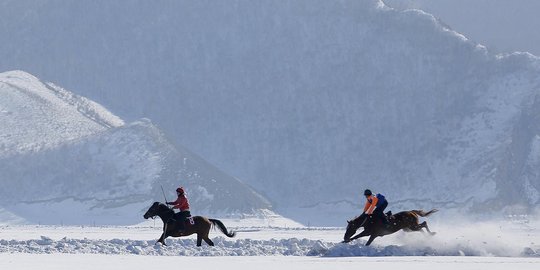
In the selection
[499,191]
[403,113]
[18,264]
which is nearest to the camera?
[18,264]

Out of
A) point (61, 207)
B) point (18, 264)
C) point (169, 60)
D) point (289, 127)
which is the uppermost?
point (169, 60)

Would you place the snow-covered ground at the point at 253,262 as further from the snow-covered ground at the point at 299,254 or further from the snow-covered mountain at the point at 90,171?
the snow-covered mountain at the point at 90,171

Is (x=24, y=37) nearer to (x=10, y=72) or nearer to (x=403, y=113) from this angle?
(x=10, y=72)

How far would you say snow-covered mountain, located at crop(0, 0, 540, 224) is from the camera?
136500 millimetres

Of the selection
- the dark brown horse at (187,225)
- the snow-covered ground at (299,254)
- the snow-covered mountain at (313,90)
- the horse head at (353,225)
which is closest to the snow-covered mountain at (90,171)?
the snow-covered mountain at (313,90)

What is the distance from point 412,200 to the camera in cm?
13325

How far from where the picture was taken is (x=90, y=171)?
127875 mm

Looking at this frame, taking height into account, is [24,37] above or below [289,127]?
above

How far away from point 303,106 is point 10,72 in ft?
114

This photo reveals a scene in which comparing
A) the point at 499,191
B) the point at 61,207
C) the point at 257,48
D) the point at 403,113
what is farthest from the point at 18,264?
the point at 257,48

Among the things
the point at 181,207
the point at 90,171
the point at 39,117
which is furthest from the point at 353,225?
the point at 39,117

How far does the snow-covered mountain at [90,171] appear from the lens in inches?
4749

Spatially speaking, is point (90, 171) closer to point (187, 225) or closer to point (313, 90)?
point (313, 90)

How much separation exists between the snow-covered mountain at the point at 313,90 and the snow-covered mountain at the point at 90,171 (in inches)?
344
